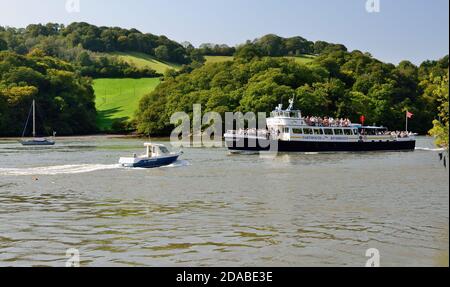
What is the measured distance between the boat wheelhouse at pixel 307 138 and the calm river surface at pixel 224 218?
1287 inches

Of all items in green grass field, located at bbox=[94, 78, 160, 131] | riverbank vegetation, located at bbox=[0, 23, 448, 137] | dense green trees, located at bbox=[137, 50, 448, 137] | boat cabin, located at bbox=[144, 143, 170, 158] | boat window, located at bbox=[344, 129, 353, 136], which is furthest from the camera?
green grass field, located at bbox=[94, 78, 160, 131]

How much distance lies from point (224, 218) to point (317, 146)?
61.5 metres

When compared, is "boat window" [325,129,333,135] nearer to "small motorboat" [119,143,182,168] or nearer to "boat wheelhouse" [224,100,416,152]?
"boat wheelhouse" [224,100,416,152]

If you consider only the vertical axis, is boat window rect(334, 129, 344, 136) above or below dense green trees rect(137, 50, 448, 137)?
below

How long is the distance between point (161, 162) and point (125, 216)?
3096 cm

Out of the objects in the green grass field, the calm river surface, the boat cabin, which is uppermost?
the green grass field

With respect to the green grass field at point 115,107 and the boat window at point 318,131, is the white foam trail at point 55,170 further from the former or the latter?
the green grass field at point 115,107

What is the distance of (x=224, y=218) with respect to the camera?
30.0 meters

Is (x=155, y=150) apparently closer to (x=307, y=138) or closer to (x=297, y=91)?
(x=307, y=138)

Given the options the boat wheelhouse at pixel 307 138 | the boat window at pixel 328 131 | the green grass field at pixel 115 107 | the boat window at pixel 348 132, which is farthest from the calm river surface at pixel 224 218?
the green grass field at pixel 115 107

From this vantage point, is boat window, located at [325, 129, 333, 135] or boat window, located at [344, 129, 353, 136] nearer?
boat window, located at [325, 129, 333, 135]

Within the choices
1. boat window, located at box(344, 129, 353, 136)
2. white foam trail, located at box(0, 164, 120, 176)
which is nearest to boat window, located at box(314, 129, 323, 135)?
boat window, located at box(344, 129, 353, 136)

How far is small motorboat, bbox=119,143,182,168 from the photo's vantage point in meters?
59.6
